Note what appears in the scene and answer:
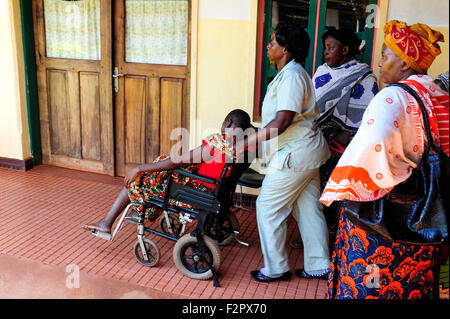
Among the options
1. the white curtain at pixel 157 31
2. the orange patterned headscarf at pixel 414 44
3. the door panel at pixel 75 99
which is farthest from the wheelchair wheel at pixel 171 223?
the orange patterned headscarf at pixel 414 44

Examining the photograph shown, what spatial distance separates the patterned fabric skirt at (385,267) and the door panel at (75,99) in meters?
3.67

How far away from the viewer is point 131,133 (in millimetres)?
5219

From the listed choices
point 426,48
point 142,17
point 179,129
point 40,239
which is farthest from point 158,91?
point 426,48

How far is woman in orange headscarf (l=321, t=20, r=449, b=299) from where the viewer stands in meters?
1.95

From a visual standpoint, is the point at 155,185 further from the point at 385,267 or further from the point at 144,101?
the point at 144,101

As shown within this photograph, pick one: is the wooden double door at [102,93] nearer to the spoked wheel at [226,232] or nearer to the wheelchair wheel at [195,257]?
the spoked wheel at [226,232]

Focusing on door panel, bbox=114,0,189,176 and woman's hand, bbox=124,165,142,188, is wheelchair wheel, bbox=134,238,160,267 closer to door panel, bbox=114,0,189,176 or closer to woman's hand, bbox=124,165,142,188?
woman's hand, bbox=124,165,142,188

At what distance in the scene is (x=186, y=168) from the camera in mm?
3203

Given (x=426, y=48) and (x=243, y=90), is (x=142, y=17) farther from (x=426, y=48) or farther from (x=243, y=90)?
(x=426, y=48)

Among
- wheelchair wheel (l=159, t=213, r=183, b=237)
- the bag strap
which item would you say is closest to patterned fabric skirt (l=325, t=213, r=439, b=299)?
the bag strap

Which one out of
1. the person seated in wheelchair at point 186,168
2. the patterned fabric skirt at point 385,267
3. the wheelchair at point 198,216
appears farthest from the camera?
the wheelchair at point 198,216

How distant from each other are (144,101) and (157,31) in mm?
757

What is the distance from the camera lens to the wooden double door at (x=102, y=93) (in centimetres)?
493
